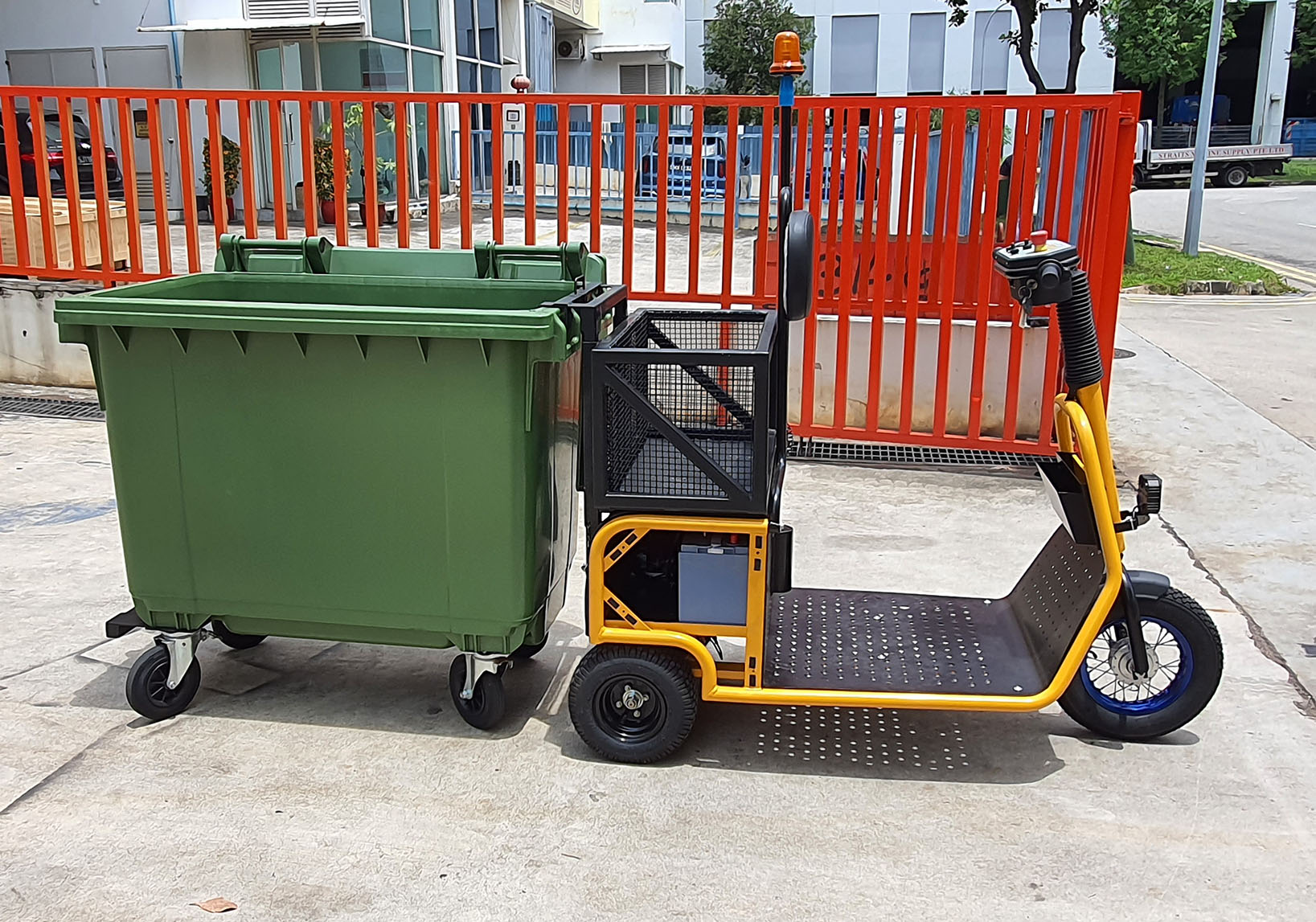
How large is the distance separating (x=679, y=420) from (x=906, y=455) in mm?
3628

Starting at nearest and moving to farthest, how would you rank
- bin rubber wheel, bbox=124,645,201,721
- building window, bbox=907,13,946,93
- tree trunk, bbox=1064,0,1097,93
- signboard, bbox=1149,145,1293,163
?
bin rubber wheel, bbox=124,645,201,721 → tree trunk, bbox=1064,0,1097,93 → signboard, bbox=1149,145,1293,163 → building window, bbox=907,13,946,93

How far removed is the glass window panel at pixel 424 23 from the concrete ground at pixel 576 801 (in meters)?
15.8

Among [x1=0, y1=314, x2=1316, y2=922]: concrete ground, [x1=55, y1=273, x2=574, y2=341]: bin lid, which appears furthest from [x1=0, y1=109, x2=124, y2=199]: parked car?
[x1=55, y1=273, x2=574, y2=341]: bin lid

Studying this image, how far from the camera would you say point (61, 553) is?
5.25 meters

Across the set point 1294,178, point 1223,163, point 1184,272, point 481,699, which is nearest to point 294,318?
point 481,699

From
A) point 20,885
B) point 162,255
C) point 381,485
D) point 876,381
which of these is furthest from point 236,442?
point 162,255

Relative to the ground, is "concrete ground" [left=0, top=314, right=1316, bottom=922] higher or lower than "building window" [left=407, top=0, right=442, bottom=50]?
lower

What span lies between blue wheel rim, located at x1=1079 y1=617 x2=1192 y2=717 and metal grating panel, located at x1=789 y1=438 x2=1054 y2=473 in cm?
303

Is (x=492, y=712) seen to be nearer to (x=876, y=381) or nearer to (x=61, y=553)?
(x=61, y=553)

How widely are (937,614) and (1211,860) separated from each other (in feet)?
4.03

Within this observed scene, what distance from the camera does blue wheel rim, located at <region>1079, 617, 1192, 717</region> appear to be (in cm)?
364

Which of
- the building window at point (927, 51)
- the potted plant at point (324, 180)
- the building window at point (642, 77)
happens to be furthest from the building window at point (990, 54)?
the potted plant at point (324, 180)

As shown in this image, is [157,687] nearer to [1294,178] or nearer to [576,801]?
[576,801]

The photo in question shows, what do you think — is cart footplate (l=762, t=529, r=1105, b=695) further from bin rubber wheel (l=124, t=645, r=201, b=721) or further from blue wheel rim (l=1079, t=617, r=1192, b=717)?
bin rubber wheel (l=124, t=645, r=201, b=721)
